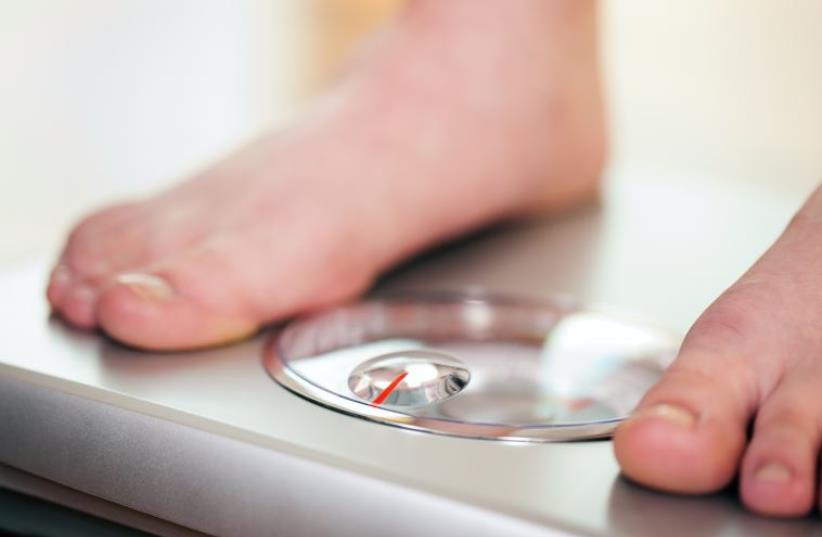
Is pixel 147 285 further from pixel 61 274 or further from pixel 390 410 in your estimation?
pixel 390 410

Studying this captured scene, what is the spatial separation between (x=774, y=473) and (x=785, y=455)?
0.01m

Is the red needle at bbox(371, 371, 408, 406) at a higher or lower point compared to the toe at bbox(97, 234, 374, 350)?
lower

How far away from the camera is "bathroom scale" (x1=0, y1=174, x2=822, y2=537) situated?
444mm

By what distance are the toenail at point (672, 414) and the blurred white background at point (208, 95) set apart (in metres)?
0.53

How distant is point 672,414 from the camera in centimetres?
45

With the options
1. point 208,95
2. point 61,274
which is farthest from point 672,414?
point 208,95

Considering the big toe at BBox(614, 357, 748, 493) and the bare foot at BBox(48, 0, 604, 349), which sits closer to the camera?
the big toe at BBox(614, 357, 748, 493)

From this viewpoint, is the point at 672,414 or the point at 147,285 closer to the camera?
the point at 672,414

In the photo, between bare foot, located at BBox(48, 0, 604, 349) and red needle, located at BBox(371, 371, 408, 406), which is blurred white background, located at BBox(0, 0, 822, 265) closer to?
bare foot, located at BBox(48, 0, 604, 349)

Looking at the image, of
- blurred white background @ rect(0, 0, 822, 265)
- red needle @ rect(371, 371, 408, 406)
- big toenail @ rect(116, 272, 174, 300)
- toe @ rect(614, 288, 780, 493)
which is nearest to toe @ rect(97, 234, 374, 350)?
big toenail @ rect(116, 272, 174, 300)

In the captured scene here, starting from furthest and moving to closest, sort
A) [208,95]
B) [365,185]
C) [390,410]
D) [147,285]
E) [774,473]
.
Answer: [208,95], [365,185], [147,285], [390,410], [774,473]

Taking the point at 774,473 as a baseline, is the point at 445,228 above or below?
above

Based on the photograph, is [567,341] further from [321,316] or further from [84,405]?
[84,405]

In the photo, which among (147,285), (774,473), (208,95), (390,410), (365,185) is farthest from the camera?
(208,95)
